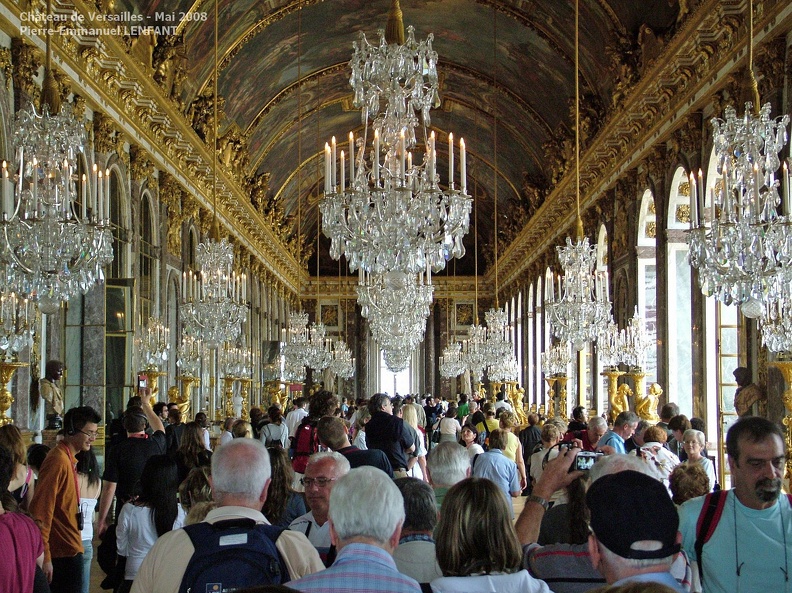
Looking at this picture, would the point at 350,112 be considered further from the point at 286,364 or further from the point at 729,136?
the point at 729,136

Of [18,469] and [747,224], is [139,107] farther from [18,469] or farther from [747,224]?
[747,224]

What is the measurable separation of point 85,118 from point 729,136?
35.9ft

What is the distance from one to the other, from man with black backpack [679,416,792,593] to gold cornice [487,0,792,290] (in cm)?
916

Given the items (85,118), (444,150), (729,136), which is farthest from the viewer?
(444,150)

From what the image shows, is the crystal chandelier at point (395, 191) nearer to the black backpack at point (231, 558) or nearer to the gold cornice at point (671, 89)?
the gold cornice at point (671, 89)

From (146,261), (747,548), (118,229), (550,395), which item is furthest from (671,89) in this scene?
(747,548)

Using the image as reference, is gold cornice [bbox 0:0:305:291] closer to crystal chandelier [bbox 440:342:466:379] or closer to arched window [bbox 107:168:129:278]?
arched window [bbox 107:168:129:278]

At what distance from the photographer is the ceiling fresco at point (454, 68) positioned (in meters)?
21.4

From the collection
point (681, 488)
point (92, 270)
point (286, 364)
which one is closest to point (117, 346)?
point (92, 270)

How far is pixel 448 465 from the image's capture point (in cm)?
615

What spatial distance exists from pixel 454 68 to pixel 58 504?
25.9m

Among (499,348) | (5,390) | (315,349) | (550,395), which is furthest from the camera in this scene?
(315,349)

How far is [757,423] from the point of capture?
420 cm

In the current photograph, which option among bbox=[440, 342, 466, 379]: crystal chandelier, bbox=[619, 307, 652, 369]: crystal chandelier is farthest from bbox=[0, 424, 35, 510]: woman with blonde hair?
bbox=[440, 342, 466, 379]: crystal chandelier
